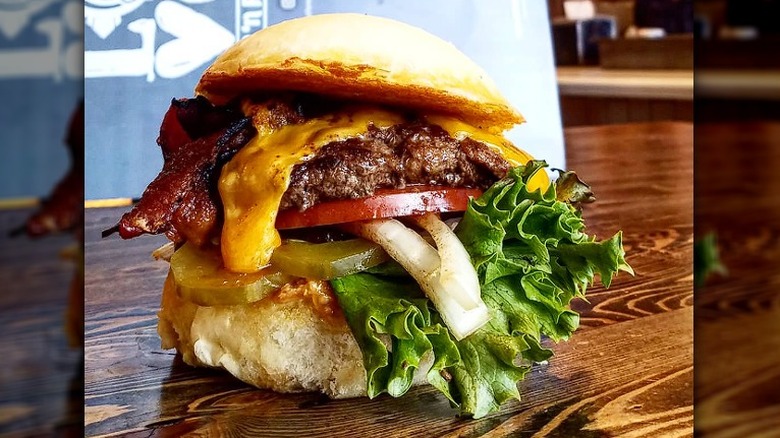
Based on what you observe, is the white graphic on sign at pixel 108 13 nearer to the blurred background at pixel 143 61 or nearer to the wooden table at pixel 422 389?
the blurred background at pixel 143 61

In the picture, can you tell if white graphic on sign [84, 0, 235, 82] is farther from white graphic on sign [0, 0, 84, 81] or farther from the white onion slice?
white graphic on sign [0, 0, 84, 81]

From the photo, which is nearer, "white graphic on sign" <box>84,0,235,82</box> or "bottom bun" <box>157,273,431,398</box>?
"bottom bun" <box>157,273,431,398</box>

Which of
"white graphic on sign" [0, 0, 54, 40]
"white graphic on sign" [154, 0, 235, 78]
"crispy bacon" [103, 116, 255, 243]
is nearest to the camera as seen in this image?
"white graphic on sign" [0, 0, 54, 40]

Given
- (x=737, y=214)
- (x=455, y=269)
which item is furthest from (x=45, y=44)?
(x=455, y=269)

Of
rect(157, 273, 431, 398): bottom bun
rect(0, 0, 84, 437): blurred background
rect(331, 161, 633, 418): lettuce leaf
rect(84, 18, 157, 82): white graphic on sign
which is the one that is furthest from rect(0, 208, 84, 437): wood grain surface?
rect(84, 18, 157, 82): white graphic on sign

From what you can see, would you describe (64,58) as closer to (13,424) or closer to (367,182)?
(13,424)

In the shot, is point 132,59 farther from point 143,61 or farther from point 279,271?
point 279,271

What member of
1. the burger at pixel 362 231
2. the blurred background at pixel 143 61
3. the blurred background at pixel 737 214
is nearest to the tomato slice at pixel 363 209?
the burger at pixel 362 231
